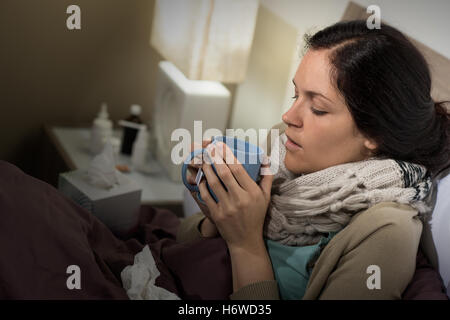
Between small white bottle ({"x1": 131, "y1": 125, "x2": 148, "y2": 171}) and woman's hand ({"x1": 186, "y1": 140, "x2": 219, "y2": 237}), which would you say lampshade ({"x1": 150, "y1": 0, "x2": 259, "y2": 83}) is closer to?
small white bottle ({"x1": 131, "y1": 125, "x2": 148, "y2": 171})

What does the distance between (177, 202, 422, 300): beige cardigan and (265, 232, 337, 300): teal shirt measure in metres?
0.05

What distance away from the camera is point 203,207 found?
1.15 m

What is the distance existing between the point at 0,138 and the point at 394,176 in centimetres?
90

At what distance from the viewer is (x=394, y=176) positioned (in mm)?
989

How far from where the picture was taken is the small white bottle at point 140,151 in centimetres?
189

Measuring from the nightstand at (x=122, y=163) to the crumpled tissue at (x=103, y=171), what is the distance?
0.25 metres

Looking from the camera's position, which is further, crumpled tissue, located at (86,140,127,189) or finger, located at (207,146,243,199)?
crumpled tissue, located at (86,140,127,189)

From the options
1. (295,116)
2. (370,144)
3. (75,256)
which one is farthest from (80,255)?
(370,144)

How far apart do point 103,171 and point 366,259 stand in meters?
0.75

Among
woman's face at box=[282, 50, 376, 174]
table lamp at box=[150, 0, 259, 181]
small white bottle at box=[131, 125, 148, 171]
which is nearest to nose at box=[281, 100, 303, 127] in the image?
woman's face at box=[282, 50, 376, 174]

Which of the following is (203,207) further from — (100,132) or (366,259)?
(100,132)

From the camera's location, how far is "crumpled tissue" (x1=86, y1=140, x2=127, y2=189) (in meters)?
1.39

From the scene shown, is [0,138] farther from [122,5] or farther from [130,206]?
[122,5]
